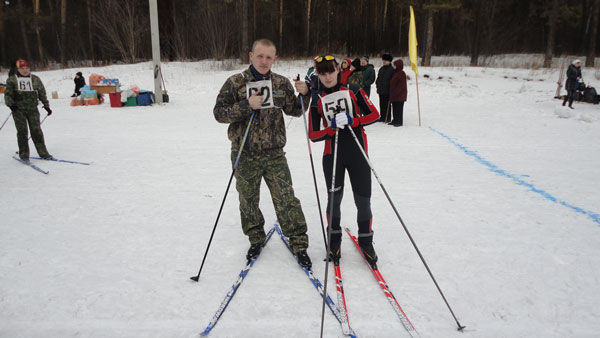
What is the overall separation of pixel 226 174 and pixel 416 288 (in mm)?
3601

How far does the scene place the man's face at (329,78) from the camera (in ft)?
8.78

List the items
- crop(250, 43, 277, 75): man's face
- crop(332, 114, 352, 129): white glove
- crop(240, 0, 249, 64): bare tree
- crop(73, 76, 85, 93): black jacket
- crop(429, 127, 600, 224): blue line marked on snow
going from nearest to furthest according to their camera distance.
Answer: crop(332, 114, 352, 129): white glove < crop(250, 43, 277, 75): man's face < crop(429, 127, 600, 224): blue line marked on snow < crop(73, 76, 85, 93): black jacket < crop(240, 0, 249, 64): bare tree

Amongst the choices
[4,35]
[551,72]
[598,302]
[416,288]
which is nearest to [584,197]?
[598,302]

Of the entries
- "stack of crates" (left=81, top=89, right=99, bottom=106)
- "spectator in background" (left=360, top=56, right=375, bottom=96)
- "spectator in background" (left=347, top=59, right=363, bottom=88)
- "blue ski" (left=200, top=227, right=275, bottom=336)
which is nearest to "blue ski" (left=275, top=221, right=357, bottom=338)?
"blue ski" (left=200, top=227, right=275, bottom=336)

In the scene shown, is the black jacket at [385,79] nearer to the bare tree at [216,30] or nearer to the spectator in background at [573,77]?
the spectator in background at [573,77]

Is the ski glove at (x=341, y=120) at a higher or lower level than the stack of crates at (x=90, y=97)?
lower

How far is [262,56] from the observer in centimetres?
268

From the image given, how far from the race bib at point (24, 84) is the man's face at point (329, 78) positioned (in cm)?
568

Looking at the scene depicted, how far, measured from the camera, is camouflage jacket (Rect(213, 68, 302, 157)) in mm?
2809

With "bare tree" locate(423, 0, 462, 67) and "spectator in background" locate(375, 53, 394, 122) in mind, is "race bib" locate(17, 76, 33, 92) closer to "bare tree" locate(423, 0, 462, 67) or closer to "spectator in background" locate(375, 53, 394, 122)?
"spectator in background" locate(375, 53, 394, 122)

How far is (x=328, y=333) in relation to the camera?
2.22 meters

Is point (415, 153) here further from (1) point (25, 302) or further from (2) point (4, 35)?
(2) point (4, 35)

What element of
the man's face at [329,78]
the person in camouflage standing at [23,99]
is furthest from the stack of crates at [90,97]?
the man's face at [329,78]

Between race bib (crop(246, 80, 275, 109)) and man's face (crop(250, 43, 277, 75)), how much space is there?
0.37ft
